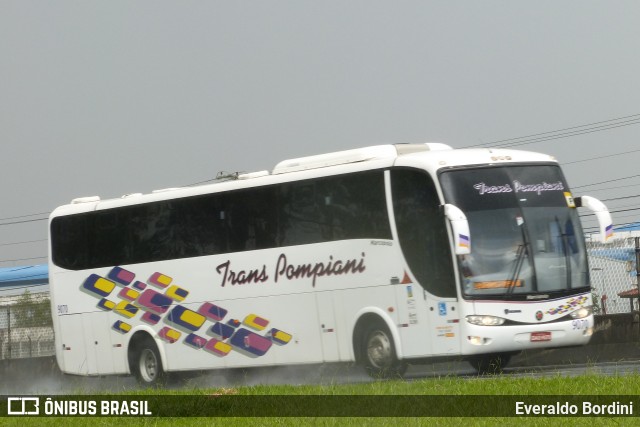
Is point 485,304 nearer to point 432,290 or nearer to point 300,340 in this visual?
point 432,290

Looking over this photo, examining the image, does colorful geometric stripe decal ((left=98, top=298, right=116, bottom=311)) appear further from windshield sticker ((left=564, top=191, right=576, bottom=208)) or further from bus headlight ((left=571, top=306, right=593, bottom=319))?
bus headlight ((left=571, top=306, right=593, bottom=319))

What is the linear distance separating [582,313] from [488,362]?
208cm

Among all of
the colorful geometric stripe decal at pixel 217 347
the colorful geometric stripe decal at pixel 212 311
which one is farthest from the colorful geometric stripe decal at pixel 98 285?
the colorful geometric stripe decal at pixel 217 347

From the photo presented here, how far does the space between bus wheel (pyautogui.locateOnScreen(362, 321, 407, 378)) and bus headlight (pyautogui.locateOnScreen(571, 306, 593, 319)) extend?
2726mm

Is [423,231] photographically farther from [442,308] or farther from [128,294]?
[128,294]

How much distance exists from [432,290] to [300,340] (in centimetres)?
320

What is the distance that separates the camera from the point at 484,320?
1925cm

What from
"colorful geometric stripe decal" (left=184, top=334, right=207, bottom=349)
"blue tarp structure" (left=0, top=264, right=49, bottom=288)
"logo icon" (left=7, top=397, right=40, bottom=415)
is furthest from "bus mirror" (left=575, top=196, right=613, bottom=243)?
"blue tarp structure" (left=0, top=264, right=49, bottom=288)

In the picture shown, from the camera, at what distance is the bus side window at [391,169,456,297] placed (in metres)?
19.6

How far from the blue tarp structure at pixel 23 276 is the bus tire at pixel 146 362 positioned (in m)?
43.8

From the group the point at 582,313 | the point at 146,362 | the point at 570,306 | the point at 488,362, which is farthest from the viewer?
the point at 146,362

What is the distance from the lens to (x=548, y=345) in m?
19.6

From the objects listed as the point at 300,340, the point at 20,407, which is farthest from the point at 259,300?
the point at 20,407

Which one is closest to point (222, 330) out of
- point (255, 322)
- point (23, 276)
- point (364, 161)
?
point (255, 322)
